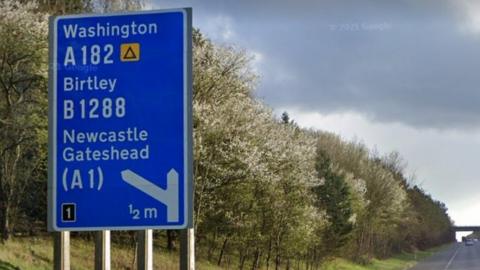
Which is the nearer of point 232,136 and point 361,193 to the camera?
point 232,136

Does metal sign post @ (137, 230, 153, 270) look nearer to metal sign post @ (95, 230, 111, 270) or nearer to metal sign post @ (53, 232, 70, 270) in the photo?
metal sign post @ (95, 230, 111, 270)

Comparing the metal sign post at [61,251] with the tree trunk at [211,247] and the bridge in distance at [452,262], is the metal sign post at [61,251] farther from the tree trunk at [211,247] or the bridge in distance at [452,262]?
the bridge in distance at [452,262]

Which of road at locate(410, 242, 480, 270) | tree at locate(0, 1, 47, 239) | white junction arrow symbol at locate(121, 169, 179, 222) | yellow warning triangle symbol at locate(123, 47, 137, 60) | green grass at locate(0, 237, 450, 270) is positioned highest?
tree at locate(0, 1, 47, 239)

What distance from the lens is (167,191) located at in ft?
17.6

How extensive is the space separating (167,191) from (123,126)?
538 mm

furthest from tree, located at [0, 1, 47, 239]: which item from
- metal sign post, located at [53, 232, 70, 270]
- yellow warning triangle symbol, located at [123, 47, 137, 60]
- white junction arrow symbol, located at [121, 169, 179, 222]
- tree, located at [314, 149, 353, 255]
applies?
tree, located at [314, 149, 353, 255]

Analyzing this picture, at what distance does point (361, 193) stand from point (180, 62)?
6053cm

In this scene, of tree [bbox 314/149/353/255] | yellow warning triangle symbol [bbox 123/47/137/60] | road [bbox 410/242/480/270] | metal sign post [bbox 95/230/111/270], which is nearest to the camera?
yellow warning triangle symbol [bbox 123/47/137/60]

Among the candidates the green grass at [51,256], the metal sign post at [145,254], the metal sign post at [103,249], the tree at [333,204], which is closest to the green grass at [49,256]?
the green grass at [51,256]

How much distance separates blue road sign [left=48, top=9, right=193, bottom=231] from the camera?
538 centimetres

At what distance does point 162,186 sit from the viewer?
537cm

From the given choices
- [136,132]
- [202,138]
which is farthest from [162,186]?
[202,138]

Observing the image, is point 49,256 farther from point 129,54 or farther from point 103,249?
point 129,54

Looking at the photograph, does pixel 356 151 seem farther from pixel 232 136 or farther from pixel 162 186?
pixel 162 186
